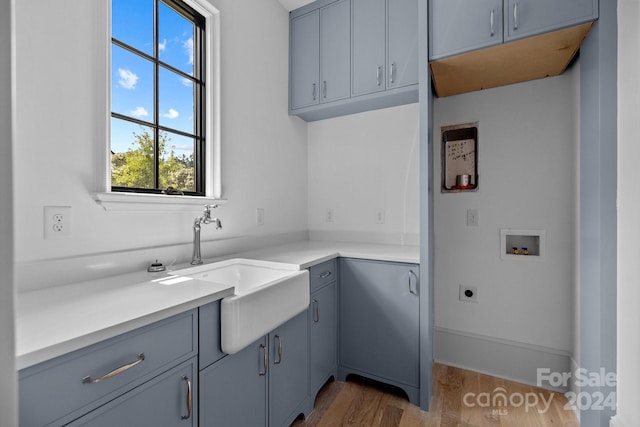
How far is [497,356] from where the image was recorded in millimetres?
1991

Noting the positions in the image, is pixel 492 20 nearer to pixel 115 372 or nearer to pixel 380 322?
pixel 380 322

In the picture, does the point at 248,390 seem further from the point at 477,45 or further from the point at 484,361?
the point at 477,45

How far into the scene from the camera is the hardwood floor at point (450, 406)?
1.58 metres

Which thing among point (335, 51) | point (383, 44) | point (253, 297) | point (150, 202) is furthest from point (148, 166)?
point (383, 44)

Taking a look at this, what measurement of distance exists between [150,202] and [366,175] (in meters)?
1.57

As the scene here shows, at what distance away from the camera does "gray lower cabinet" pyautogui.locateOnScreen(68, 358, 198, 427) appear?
74 cm

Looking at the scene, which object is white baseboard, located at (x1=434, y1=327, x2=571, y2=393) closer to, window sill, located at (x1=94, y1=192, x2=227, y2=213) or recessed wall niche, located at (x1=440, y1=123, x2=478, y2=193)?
recessed wall niche, located at (x1=440, y1=123, x2=478, y2=193)

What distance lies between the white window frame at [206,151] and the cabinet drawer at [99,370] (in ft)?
2.23

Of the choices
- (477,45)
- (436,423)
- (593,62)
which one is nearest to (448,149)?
(477,45)

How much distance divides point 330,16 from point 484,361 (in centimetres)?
274

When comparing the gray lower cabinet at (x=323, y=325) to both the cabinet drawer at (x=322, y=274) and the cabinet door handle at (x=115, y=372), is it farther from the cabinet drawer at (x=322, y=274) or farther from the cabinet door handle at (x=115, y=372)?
the cabinet door handle at (x=115, y=372)

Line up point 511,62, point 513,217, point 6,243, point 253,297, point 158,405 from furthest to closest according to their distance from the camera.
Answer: point 513,217 < point 511,62 < point 253,297 < point 158,405 < point 6,243

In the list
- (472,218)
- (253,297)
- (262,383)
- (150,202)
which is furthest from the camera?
(472,218)

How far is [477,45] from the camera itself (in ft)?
4.98
